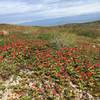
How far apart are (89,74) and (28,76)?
3.28 meters

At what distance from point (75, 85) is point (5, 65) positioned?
3684 mm

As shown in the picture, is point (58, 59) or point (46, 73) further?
point (58, 59)

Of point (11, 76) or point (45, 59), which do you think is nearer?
point (11, 76)

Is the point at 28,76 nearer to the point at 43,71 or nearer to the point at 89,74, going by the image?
the point at 43,71

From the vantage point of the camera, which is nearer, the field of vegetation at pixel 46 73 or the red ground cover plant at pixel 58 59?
the field of vegetation at pixel 46 73

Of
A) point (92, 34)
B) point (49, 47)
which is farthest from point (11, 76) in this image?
point (92, 34)

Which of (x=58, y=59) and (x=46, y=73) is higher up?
(x=58, y=59)

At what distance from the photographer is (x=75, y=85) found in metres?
11.6

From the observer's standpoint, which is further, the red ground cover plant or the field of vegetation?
the red ground cover plant

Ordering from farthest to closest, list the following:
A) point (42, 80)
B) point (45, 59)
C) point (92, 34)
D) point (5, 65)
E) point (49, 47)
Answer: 1. point (92, 34)
2. point (49, 47)
3. point (45, 59)
4. point (5, 65)
5. point (42, 80)

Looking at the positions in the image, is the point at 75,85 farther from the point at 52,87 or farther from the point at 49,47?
the point at 49,47

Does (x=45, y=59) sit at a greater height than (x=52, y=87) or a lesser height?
greater

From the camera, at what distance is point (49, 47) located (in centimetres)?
1609

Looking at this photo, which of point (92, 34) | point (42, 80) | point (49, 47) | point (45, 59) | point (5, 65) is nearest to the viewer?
point (42, 80)
